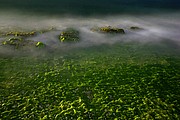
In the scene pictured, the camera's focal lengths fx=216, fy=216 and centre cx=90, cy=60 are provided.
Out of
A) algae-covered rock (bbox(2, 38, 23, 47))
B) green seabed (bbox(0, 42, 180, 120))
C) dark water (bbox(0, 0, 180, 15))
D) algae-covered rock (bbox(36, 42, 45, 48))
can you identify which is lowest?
green seabed (bbox(0, 42, 180, 120))

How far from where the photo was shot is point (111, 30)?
2008 inches

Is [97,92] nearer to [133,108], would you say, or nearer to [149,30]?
[133,108]

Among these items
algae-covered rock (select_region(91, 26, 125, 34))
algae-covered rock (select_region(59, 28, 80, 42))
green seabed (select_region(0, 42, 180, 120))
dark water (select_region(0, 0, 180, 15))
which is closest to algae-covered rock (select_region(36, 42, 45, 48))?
green seabed (select_region(0, 42, 180, 120))

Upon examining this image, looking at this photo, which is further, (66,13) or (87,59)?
(66,13)

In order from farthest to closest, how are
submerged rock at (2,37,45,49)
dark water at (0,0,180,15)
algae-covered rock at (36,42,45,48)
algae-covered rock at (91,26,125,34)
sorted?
dark water at (0,0,180,15), algae-covered rock at (91,26,125,34), algae-covered rock at (36,42,45,48), submerged rock at (2,37,45,49)

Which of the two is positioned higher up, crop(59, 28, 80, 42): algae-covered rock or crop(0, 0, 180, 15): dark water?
crop(0, 0, 180, 15): dark water

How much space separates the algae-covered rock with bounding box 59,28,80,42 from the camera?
43.0 meters

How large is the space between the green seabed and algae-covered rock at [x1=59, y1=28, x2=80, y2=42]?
5.51 m

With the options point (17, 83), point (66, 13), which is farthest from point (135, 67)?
point (66, 13)

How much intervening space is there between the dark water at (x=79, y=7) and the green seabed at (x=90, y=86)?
33138 mm

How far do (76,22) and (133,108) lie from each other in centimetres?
3649

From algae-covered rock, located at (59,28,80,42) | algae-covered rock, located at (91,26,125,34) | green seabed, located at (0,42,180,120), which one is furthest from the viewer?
algae-covered rock, located at (91,26,125,34)

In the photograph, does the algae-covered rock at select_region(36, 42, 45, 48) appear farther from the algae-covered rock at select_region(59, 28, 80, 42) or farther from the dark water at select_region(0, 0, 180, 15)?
the dark water at select_region(0, 0, 180, 15)

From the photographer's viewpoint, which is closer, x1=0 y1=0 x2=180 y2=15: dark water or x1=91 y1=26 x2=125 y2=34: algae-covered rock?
x1=91 y1=26 x2=125 y2=34: algae-covered rock
